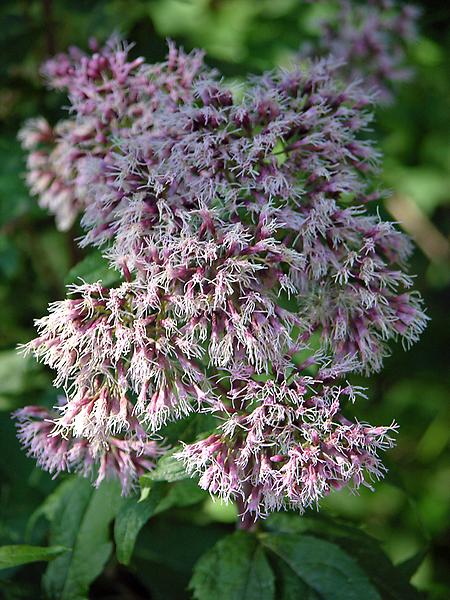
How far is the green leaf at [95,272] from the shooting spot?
2.14 metres

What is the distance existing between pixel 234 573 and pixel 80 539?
0.50 m

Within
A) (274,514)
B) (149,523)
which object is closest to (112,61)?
(274,514)

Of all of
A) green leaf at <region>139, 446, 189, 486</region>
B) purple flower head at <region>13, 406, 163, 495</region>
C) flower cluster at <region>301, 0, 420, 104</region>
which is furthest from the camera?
flower cluster at <region>301, 0, 420, 104</region>

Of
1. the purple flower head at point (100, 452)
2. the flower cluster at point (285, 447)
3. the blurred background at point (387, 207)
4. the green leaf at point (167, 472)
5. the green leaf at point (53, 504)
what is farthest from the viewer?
the blurred background at point (387, 207)

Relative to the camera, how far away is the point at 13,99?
3.80 meters

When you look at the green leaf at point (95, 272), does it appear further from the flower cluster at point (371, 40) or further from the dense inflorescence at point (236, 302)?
the flower cluster at point (371, 40)

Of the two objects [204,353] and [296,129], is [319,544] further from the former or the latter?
[296,129]

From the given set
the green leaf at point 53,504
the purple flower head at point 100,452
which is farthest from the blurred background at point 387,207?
the purple flower head at point 100,452

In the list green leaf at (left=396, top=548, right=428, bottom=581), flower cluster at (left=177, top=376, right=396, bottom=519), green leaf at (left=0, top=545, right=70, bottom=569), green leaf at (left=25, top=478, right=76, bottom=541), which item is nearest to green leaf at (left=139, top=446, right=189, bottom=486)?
flower cluster at (left=177, top=376, right=396, bottom=519)

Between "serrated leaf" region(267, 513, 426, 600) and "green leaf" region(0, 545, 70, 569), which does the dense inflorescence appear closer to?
"green leaf" region(0, 545, 70, 569)

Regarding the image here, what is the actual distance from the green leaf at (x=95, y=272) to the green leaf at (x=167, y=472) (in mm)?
500

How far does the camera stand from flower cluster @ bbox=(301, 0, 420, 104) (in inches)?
140

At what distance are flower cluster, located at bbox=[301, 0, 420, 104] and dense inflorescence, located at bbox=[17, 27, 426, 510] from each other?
4.16 feet

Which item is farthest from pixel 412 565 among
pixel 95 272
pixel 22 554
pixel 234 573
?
pixel 95 272
